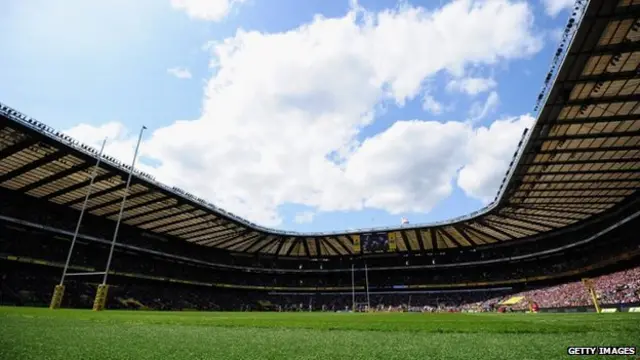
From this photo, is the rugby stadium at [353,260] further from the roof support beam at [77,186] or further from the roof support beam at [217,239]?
the roof support beam at [217,239]

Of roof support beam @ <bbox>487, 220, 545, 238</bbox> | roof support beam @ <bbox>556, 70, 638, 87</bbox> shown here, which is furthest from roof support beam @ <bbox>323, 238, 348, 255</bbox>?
roof support beam @ <bbox>556, 70, 638, 87</bbox>

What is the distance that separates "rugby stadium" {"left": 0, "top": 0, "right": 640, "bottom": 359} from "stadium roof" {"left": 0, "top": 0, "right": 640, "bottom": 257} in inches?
5.5

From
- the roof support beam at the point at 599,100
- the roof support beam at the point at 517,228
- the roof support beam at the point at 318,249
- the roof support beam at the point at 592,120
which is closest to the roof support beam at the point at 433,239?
the roof support beam at the point at 517,228

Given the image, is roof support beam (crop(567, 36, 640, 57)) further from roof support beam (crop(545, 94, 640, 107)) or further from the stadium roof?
roof support beam (crop(545, 94, 640, 107))

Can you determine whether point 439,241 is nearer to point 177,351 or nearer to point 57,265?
point 57,265

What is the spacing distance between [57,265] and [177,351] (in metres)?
46.3

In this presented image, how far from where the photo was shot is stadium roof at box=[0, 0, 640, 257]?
16500 mm

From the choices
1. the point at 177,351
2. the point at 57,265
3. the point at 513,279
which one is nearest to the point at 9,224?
the point at 57,265

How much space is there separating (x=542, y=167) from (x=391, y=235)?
110ft

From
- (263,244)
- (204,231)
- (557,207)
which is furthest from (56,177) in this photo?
(557,207)

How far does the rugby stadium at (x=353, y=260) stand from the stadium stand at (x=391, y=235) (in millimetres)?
185

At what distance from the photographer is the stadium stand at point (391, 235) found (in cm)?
2076

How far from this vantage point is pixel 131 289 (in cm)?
4756

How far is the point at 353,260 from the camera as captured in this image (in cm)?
7300
